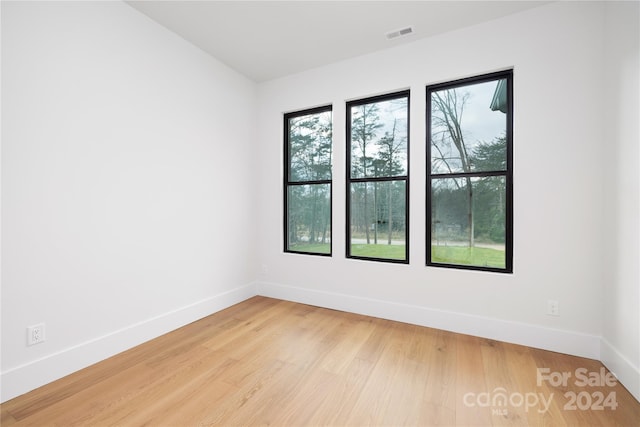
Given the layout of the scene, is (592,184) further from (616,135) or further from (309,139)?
(309,139)

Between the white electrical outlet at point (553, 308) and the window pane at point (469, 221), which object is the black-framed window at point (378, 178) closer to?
the window pane at point (469, 221)

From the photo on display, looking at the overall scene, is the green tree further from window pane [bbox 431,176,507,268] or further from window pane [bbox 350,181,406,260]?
window pane [bbox 431,176,507,268]

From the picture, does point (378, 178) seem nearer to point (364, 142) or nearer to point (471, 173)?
point (364, 142)

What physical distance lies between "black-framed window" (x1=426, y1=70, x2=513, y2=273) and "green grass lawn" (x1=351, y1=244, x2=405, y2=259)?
0.31m

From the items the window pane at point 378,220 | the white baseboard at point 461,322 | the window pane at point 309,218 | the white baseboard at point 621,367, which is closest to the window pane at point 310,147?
the window pane at point 309,218

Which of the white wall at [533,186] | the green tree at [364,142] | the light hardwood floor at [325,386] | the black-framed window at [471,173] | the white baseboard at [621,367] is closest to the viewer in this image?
the light hardwood floor at [325,386]

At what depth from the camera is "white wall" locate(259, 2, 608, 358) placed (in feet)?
7.13

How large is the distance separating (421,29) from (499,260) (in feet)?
7.35

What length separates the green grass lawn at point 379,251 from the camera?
297cm

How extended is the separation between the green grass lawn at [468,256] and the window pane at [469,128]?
75cm

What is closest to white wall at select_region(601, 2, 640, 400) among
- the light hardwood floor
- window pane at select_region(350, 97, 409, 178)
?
the light hardwood floor

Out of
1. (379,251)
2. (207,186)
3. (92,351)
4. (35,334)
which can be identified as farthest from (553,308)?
(35,334)

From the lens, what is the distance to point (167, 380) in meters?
1.90

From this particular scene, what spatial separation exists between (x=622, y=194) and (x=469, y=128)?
47.5 inches
